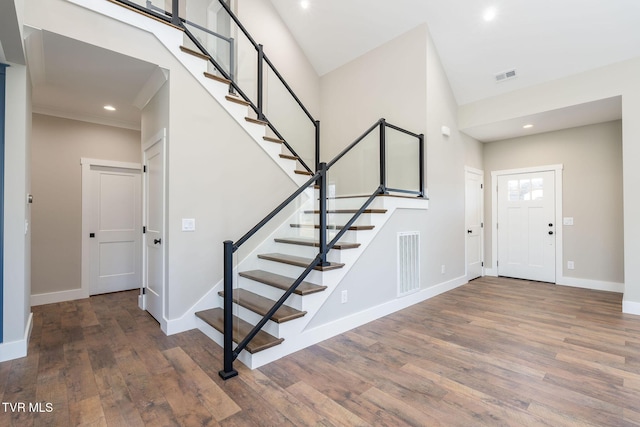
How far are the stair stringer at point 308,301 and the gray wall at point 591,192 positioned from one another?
3248 mm

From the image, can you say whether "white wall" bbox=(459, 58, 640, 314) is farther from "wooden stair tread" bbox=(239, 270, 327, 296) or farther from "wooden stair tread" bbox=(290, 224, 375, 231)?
"wooden stair tread" bbox=(239, 270, 327, 296)

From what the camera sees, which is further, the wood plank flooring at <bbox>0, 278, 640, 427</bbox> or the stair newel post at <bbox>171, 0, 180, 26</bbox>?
the stair newel post at <bbox>171, 0, 180, 26</bbox>

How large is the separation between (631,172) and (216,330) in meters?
4.98

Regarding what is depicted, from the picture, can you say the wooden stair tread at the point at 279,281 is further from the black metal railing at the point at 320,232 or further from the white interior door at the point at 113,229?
the white interior door at the point at 113,229

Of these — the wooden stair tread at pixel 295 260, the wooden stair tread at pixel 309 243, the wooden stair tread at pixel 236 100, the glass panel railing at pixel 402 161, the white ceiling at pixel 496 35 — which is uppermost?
the white ceiling at pixel 496 35

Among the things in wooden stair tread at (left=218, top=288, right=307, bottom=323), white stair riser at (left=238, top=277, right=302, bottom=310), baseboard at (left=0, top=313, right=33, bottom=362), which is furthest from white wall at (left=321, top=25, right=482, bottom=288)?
baseboard at (left=0, top=313, right=33, bottom=362)

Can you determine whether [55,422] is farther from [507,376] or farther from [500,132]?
[500,132]

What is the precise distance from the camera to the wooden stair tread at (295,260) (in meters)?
2.99

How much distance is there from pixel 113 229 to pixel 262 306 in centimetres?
332

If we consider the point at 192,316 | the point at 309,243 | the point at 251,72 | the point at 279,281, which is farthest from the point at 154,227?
the point at 251,72

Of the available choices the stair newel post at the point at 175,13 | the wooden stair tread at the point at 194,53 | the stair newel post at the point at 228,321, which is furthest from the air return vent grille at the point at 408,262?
the stair newel post at the point at 175,13

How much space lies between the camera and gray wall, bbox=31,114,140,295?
13.8 feet

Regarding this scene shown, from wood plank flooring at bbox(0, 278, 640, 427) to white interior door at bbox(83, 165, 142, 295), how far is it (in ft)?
4.10

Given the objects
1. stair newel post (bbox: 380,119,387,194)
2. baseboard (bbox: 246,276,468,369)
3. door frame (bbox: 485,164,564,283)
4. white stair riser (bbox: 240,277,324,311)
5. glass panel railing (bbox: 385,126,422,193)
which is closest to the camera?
baseboard (bbox: 246,276,468,369)
